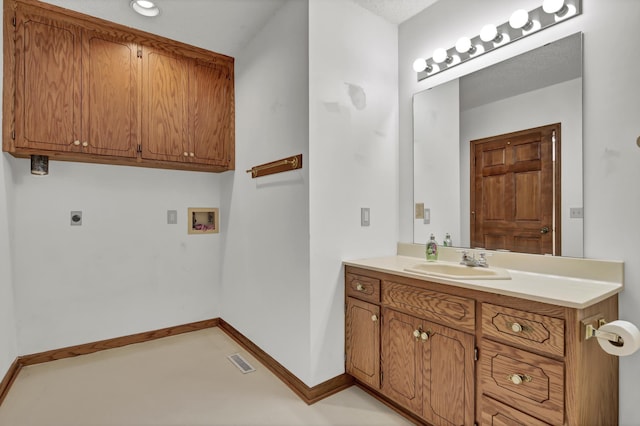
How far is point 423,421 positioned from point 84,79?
3141mm

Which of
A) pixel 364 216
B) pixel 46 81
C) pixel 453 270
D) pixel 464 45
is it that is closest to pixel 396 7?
pixel 464 45

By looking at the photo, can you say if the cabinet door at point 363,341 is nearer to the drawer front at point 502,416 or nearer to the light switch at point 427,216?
the drawer front at point 502,416

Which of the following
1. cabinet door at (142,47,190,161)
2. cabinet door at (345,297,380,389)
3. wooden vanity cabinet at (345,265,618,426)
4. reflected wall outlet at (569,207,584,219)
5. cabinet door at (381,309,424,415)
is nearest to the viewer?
wooden vanity cabinet at (345,265,618,426)

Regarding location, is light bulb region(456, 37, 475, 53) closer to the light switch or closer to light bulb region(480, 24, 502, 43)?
light bulb region(480, 24, 502, 43)

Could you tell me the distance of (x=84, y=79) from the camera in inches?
92.5

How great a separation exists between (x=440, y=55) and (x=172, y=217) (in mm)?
2607

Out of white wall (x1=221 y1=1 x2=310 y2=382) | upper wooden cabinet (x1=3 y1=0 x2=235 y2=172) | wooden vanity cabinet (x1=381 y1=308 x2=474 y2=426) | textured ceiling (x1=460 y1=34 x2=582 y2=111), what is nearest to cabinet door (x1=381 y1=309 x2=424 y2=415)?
wooden vanity cabinet (x1=381 y1=308 x2=474 y2=426)

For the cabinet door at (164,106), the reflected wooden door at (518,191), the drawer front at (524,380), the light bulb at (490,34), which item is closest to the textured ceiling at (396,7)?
the light bulb at (490,34)

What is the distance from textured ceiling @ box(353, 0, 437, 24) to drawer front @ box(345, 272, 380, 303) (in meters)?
1.85

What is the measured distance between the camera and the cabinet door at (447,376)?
1464 millimetres

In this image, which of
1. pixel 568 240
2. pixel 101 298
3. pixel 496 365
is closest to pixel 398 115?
pixel 568 240

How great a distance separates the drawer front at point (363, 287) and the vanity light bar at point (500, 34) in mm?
1493

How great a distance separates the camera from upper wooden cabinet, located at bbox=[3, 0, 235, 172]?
216 centimetres

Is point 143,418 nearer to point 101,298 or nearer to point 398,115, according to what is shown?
point 101,298
